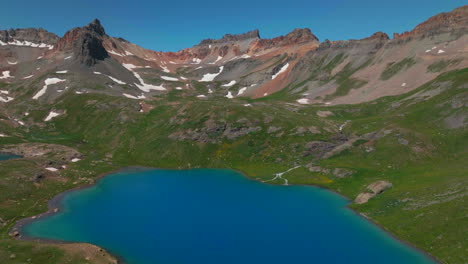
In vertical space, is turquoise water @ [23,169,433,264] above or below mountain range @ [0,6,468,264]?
below

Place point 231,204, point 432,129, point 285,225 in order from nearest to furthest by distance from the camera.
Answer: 1. point 285,225
2. point 231,204
3. point 432,129

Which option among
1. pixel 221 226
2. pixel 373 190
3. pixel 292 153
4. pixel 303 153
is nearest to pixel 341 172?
pixel 373 190

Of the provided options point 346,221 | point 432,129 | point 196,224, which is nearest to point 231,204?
point 196,224

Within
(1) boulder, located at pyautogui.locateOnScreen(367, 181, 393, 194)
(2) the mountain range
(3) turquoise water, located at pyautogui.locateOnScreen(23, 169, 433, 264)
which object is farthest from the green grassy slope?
(3) turquoise water, located at pyautogui.locateOnScreen(23, 169, 433, 264)

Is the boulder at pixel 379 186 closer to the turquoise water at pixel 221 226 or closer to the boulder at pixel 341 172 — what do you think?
the turquoise water at pixel 221 226

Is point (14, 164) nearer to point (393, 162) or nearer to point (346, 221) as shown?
point (346, 221)

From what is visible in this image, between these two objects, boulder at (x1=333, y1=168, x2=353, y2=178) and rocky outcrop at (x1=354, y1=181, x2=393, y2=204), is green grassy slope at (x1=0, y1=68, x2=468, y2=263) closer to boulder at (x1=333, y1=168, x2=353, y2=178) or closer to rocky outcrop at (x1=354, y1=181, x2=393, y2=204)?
boulder at (x1=333, y1=168, x2=353, y2=178)

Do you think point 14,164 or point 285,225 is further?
point 14,164
